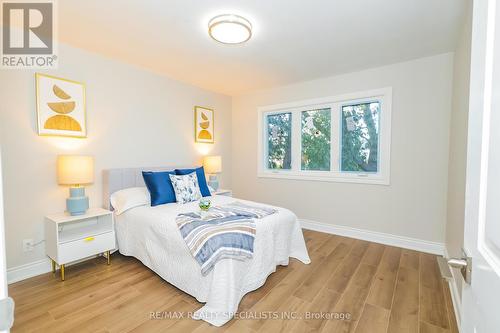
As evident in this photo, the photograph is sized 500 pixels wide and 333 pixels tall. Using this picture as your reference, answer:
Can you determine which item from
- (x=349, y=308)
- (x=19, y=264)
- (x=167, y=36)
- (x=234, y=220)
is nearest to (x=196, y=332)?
(x=234, y=220)

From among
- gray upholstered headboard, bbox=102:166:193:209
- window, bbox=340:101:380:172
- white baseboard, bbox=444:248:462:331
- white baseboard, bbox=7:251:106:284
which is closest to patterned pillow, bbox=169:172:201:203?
gray upholstered headboard, bbox=102:166:193:209

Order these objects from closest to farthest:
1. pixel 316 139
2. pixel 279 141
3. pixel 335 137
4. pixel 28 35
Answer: pixel 28 35 → pixel 335 137 → pixel 316 139 → pixel 279 141

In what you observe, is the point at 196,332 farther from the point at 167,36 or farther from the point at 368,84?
the point at 368,84

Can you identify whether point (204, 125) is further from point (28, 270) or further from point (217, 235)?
point (28, 270)

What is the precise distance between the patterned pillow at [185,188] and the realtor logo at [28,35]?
1.79 m

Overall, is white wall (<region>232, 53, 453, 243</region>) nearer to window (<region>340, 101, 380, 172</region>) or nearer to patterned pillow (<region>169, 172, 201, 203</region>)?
window (<region>340, 101, 380, 172</region>)

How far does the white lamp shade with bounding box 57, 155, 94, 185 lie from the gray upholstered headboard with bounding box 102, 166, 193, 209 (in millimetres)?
420

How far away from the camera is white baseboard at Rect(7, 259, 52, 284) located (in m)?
2.24

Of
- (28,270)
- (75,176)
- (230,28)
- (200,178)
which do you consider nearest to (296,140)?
(200,178)

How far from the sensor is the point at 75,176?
2.36 metres

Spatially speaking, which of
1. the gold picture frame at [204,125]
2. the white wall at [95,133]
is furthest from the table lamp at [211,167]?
the gold picture frame at [204,125]

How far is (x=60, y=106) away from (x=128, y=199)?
4.05 ft

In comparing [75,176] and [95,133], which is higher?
[95,133]

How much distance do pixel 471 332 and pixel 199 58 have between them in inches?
126
